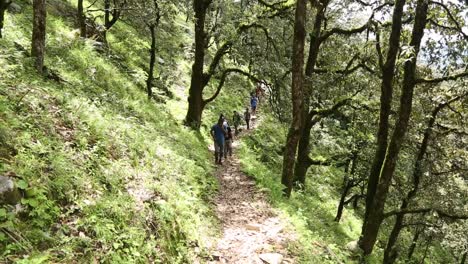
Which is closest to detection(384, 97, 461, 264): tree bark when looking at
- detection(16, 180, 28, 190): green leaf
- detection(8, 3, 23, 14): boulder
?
detection(16, 180, 28, 190): green leaf

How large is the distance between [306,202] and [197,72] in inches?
290

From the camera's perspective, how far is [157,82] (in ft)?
75.9

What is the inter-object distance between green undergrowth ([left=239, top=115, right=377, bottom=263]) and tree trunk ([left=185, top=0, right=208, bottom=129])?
9.33ft

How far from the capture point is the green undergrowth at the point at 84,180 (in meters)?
5.30

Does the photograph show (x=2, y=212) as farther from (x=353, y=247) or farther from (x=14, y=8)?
(x=14, y=8)

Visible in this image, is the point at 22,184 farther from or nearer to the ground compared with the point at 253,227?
farther from the ground

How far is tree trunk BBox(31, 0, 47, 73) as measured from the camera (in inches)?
375

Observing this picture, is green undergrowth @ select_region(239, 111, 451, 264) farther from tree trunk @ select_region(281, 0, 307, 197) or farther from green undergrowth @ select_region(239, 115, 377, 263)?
tree trunk @ select_region(281, 0, 307, 197)

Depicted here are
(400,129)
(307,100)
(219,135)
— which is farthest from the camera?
(307,100)

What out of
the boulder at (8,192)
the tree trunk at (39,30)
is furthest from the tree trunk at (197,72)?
the boulder at (8,192)

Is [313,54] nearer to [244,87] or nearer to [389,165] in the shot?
[389,165]

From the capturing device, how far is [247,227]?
32.7ft

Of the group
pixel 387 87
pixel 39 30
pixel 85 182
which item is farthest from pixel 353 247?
pixel 39 30

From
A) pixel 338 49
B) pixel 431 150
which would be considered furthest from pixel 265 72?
→ pixel 431 150
